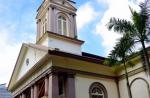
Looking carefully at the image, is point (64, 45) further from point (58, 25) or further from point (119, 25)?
point (119, 25)

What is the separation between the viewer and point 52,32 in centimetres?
2648

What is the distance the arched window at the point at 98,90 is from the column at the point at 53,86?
11.8 feet

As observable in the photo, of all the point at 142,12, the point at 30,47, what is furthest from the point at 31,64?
the point at 142,12

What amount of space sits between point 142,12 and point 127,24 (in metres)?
1.26

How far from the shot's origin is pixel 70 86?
72.4 feet

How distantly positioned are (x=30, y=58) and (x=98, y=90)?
21.2ft

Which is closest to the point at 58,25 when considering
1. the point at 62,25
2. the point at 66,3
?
the point at 62,25

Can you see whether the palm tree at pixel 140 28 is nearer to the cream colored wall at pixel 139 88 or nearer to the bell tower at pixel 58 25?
the cream colored wall at pixel 139 88

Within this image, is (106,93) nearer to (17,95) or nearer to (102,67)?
(102,67)

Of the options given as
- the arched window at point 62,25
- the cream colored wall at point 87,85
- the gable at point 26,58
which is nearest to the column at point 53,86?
the cream colored wall at point 87,85

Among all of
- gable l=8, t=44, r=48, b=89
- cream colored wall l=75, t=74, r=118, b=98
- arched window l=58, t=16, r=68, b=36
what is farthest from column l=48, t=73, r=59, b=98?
arched window l=58, t=16, r=68, b=36

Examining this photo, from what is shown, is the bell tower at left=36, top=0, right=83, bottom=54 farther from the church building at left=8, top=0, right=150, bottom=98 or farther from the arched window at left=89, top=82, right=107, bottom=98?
the arched window at left=89, top=82, right=107, bottom=98

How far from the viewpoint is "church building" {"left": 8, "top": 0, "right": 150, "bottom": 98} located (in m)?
22.1

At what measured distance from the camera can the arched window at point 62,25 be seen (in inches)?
1105
